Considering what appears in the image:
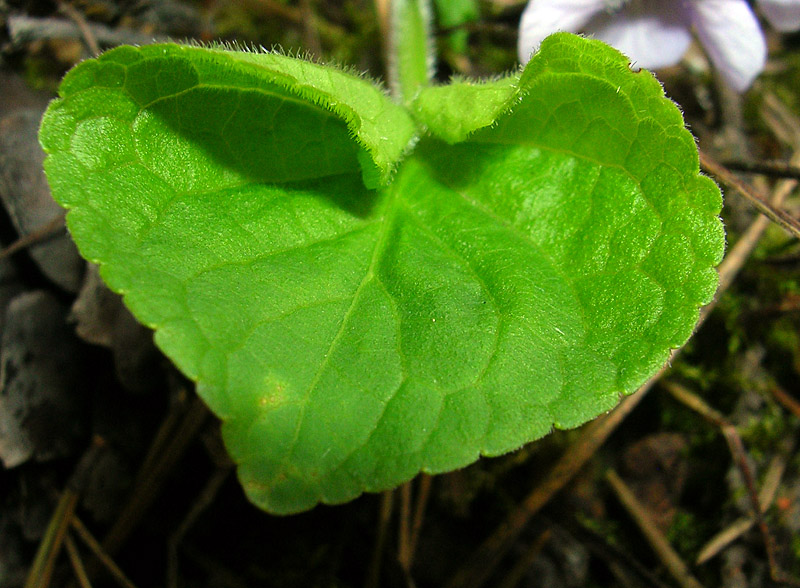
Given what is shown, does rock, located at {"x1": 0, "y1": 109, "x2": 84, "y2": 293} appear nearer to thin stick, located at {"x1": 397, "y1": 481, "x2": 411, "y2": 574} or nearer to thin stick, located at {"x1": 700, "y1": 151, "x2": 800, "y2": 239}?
thin stick, located at {"x1": 397, "y1": 481, "x2": 411, "y2": 574}

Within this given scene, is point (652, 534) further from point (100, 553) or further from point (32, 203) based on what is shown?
point (32, 203)

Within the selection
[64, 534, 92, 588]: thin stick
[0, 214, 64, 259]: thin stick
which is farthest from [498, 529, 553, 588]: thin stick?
[0, 214, 64, 259]: thin stick

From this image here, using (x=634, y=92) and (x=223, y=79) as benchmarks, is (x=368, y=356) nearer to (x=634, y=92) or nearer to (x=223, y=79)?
(x=223, y=79)

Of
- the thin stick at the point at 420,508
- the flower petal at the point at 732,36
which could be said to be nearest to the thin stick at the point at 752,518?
the thin stick at the point at 420,508

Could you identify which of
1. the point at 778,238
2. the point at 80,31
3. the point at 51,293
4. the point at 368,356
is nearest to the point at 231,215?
the point at 368,356

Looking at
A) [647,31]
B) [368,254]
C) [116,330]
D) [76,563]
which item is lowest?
[76,563]

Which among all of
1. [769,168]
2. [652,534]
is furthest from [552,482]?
[769,168]

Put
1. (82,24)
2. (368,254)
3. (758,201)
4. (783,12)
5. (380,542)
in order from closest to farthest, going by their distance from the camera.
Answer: (368,254) < (758,201) < (380,542) < (783,12) < (82,24)
